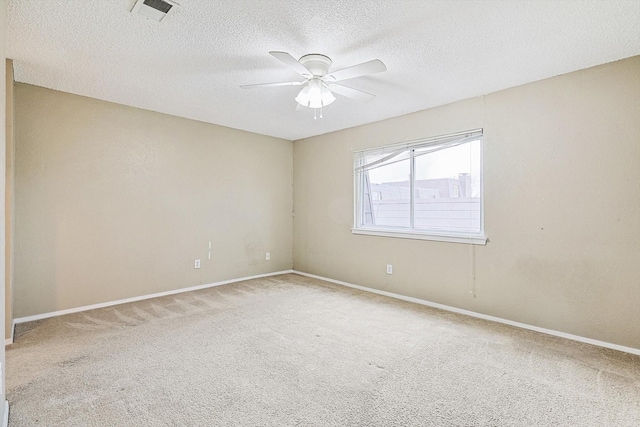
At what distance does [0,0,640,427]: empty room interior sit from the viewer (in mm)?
1882

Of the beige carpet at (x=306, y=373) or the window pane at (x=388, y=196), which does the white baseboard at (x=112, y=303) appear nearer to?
the beige carpet at (x=306, y=373)

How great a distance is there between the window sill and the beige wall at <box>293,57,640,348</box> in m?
0.07

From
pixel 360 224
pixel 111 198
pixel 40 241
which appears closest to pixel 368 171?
pixel 360 224

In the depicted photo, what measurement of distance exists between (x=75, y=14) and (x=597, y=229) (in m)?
4.16

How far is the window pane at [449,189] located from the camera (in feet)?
11.1

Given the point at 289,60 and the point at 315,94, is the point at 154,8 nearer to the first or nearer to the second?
the point at 289,60

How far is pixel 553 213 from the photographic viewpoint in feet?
9.18

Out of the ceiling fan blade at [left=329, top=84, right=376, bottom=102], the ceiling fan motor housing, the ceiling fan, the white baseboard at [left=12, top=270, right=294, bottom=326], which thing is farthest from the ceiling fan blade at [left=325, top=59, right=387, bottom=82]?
the white baseboard at [left=12, top=270, right=294, bottom=326]

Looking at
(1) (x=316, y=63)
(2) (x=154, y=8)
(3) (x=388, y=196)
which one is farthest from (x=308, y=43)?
(3) (x=388, y=196)

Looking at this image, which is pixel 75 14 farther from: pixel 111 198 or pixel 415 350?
pixel 415 350

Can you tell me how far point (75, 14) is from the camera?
194cm

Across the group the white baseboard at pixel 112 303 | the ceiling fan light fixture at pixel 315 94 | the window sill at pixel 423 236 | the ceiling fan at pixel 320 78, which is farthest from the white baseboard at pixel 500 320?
the ceiling fan light fixture at pixel 315 94

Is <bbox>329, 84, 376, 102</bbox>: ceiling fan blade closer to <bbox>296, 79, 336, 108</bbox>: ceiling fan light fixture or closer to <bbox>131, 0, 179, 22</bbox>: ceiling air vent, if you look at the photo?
<bbox>296, 79, 336, 108</bbox>: ceiling fan light fixture

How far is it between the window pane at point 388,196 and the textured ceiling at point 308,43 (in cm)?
109
